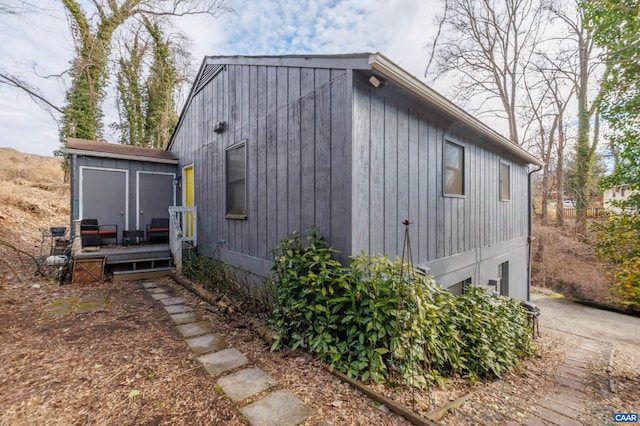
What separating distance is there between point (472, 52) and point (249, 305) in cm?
1510

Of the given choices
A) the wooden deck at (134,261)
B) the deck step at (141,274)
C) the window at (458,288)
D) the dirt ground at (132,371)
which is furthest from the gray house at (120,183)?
the window at (458,288)

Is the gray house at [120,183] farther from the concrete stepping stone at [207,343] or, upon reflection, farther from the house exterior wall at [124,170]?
the concrete stepping stone at [207,343]

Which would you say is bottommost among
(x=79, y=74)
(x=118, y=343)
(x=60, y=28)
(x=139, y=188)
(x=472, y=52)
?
(x=118, y=343)

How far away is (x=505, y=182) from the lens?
24.0ft

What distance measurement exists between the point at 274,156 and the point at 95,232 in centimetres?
545

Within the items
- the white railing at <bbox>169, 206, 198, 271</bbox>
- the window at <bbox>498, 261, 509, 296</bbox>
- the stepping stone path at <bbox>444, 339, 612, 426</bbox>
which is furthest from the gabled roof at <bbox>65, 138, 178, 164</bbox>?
the window at <bbox>498, 261, 509, 296</bbox>

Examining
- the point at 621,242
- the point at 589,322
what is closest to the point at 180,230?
the point at 621,242

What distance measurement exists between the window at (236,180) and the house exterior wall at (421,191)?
2444 millimetres

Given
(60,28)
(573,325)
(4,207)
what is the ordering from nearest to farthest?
(573,325), (60,28), (4,207)

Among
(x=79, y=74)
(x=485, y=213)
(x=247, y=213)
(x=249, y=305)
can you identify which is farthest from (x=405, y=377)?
(x=79, y=74)

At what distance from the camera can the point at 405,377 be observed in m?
2.38

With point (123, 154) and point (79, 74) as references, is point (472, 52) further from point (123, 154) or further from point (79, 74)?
point (79, 74)

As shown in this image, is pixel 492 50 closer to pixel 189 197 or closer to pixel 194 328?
pixel 189 197

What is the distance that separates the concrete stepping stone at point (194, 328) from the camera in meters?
3.47
